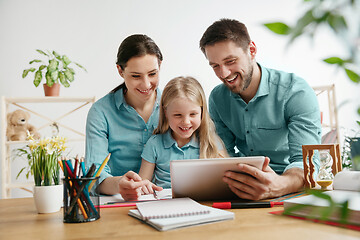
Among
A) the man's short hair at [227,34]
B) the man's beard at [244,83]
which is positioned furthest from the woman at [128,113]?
the man's beard at [244,83]

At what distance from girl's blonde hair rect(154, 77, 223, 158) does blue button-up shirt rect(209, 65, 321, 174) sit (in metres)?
0.15

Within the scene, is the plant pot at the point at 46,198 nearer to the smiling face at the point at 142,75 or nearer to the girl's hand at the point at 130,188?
the girl's hand at the point at 130,188

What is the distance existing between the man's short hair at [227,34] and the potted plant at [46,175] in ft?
3.34

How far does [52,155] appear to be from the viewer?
1104 millimetres

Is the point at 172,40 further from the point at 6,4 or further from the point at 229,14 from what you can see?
the point at 6,4

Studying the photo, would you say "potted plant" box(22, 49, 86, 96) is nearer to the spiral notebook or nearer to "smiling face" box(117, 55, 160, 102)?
"smiling face" box(117, 55, 160, 102)

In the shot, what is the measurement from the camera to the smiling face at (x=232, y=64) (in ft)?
5.95

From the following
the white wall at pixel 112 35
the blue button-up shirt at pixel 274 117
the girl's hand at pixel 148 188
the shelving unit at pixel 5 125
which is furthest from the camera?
the white wall at pixel 112 35

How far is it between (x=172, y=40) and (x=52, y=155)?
10.1 feet

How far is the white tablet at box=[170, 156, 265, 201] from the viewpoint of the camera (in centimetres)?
110

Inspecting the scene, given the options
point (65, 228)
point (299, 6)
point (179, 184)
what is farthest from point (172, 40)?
point (299, 6)

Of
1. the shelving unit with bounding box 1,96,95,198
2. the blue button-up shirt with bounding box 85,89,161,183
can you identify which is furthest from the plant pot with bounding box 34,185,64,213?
the shelving unit with bounding box 1,96,95,198

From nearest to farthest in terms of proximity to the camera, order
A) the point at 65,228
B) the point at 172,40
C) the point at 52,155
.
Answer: the point at 65,228, the point at 52,155, the point at 172,40

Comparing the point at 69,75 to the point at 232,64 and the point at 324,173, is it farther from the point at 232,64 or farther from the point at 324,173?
the point at 324,173
